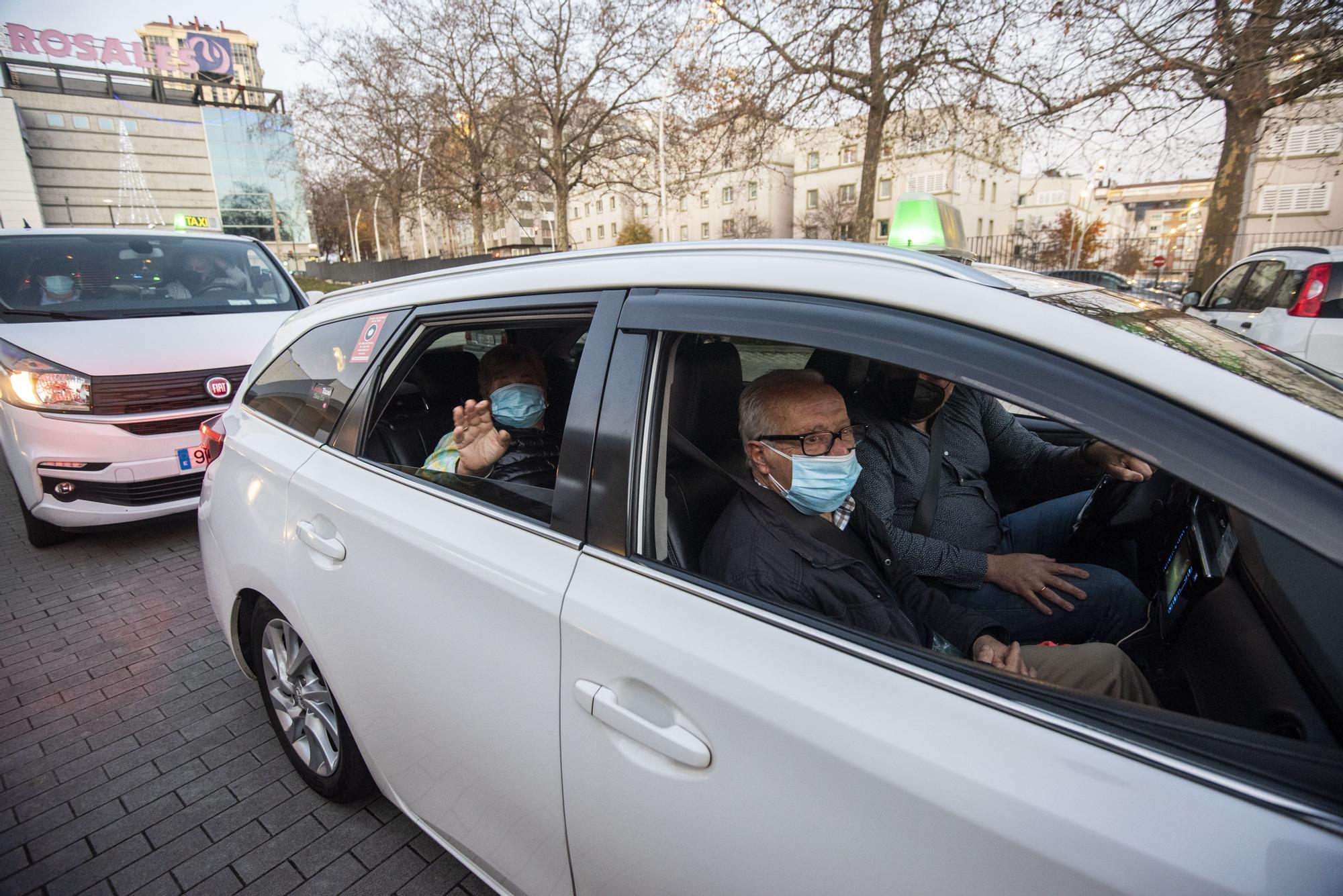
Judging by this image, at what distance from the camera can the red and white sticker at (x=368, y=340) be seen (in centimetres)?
203

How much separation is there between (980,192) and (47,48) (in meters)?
88.5

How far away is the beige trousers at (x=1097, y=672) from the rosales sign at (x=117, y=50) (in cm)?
9421

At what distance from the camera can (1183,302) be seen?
1061 centimetres

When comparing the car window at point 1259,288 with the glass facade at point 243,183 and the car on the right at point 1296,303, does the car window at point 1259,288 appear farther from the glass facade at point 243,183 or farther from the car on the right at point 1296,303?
the glass facade at point 243,183

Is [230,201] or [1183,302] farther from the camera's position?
[230,201]

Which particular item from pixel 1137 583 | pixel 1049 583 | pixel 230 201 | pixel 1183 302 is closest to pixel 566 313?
pixel 1049 583

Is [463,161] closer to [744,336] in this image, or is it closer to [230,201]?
[744,336]

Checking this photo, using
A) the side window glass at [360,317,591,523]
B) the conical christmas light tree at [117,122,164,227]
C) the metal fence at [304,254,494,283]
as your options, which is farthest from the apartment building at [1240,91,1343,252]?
the conical christmas light tree at [117,122,164,227]

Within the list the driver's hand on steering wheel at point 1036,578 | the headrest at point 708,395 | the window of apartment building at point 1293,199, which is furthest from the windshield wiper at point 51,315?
the window of apartment building at point 1293,199

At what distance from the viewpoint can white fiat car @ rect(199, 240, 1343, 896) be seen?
86 centimetres

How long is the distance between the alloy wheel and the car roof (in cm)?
133

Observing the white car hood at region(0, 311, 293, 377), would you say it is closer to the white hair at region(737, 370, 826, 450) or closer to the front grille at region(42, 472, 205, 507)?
the front grille at region(42, 472, 205, 507)

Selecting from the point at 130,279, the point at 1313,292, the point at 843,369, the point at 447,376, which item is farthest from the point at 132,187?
the point at 1313,292

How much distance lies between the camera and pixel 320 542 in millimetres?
1850
